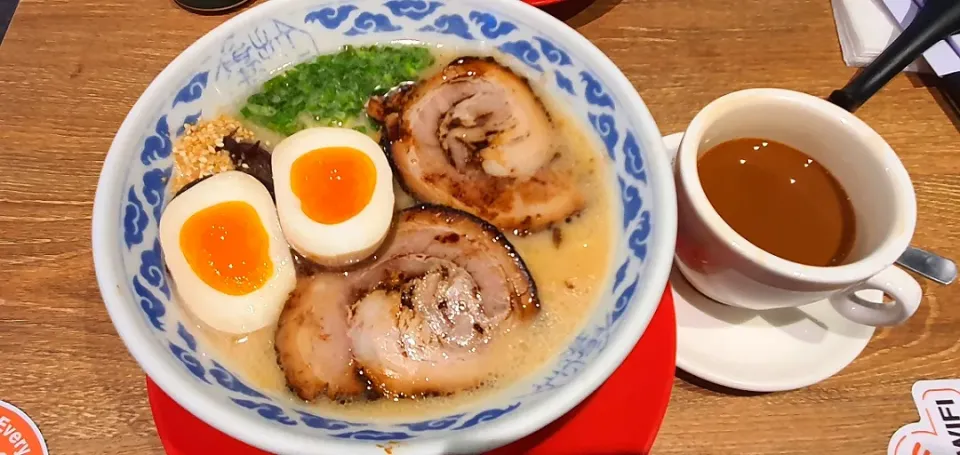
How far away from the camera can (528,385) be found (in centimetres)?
102

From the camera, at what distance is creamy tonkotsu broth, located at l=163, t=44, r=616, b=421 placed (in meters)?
1.01

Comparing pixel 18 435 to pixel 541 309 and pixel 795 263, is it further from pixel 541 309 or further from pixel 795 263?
pixel 795 263

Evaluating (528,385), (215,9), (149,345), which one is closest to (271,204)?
(149,345)

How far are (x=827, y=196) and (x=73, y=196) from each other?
1.46 m

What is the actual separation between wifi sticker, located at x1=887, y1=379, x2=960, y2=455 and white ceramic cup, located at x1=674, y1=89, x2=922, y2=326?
21 centimetres

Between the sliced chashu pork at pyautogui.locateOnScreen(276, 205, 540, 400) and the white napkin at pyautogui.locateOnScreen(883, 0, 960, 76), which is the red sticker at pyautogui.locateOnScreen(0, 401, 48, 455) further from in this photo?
the white napkin at pyautogui.locateOnScreen(883, 0, 960, 76)

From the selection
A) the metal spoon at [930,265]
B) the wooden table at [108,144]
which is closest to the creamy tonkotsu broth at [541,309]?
the wooden table at [108,144]

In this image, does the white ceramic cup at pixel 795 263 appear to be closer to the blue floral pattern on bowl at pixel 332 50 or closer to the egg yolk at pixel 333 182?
the blue floral pattern on bowl at pixel 332 50

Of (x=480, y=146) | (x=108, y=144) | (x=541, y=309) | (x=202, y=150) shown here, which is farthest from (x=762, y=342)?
(x=108, y=144)

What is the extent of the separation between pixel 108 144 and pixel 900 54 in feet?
5.46

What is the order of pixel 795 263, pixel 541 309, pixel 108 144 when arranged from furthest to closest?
pixel 108 144 < pixel 541 309 < pixel 795 263

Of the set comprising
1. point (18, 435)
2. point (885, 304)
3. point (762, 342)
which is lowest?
point (18, 435)

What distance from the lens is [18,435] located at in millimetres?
1108

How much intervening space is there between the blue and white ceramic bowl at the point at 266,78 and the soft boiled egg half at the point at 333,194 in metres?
0.20
